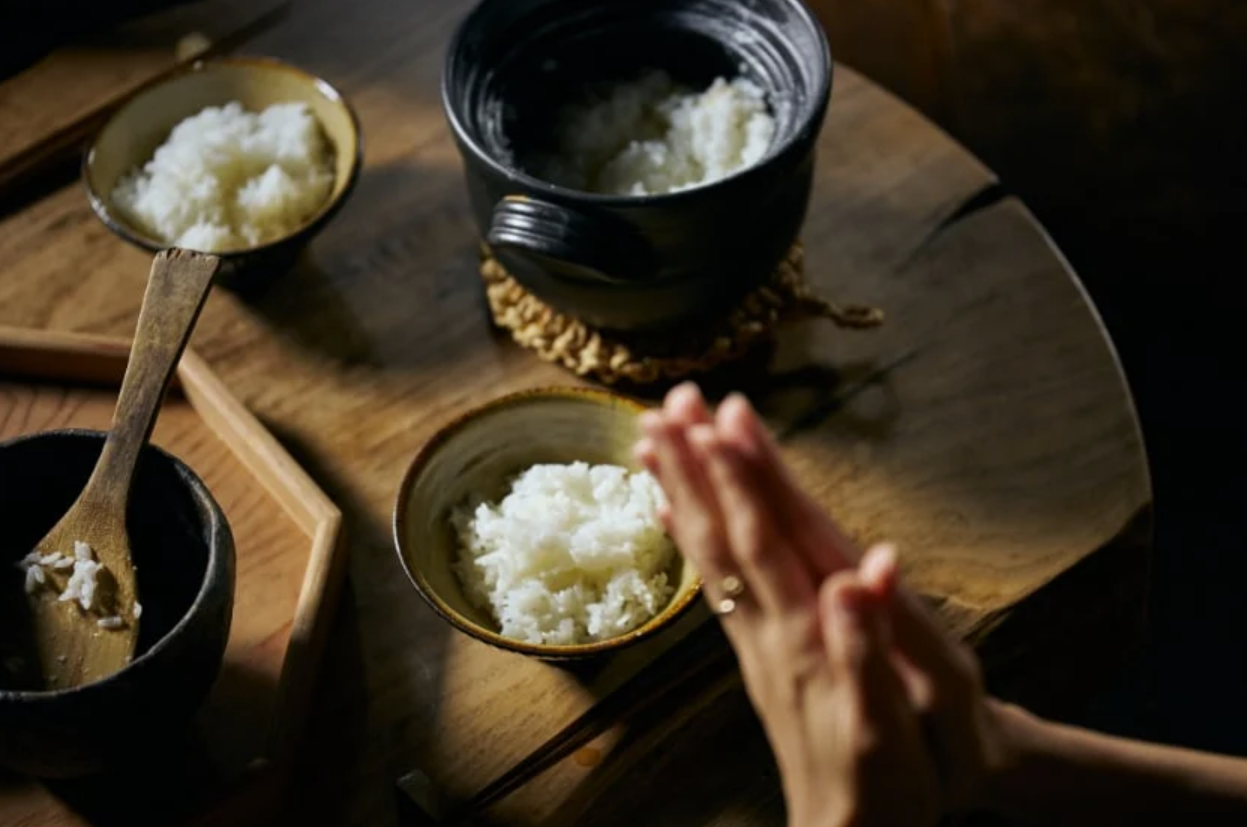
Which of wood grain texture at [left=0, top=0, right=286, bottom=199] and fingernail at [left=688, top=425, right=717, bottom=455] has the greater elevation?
fingernail at [left=688, top=425, right=717, bottom=455]

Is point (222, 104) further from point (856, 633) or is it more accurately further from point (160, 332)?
point (856, 633)

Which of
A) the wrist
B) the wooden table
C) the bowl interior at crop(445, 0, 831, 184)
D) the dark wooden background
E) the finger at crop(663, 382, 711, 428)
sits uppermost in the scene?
the finger at crop(663, 382, 711, 428)

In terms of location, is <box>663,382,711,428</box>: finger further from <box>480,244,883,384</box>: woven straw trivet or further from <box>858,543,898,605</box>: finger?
<box>480,244,883,384</box>: woven straw trivet

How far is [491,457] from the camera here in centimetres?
110

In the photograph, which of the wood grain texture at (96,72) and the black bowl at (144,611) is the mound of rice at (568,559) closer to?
the black bowl at (144,611)

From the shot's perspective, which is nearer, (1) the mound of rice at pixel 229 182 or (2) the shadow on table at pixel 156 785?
(2) the shadow on table at pixel 156 785

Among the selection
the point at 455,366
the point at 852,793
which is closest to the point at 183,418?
the point at 455,366

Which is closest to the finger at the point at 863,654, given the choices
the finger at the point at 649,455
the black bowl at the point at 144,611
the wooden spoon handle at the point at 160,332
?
the finger at the point at 649,455

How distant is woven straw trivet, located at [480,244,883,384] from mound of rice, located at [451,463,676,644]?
175 mm

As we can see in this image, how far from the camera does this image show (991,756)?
0.68m

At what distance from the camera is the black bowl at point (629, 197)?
1.07m

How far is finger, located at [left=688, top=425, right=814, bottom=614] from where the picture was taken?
0.64 meters

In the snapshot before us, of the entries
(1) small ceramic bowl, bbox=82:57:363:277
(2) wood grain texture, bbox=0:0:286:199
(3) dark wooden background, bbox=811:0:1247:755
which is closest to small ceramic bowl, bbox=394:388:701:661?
(1) small ceramic bowl, bbox=82:57:363:277

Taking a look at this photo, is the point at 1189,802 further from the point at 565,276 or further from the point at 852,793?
the point at 565,276
